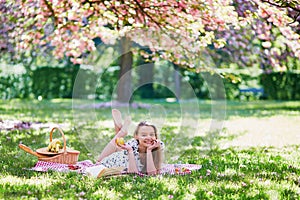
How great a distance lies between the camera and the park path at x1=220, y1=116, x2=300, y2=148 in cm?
716

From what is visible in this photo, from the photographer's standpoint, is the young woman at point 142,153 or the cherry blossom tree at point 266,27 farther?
the cherry blossom tree at point 266,27

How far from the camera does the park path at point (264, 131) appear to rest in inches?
282

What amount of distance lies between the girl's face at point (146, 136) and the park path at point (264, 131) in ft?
7.67

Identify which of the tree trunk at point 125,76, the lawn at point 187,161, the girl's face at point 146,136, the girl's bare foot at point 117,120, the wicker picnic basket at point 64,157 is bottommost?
the lawn at point 187,161

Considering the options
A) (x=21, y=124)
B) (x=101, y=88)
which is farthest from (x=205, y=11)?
(x=101, y=88)

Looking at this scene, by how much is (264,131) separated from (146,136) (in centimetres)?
452

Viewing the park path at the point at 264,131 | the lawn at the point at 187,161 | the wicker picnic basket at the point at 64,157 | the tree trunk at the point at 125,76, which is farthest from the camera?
the tree trunk at the point at 125,76

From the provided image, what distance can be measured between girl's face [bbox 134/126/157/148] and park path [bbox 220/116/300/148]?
234 cm

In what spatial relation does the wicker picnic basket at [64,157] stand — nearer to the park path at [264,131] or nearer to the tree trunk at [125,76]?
the park path at [264,131]

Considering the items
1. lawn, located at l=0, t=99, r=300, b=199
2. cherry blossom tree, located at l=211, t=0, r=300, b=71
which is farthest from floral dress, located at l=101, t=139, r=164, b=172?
cherry blossom tree, located at l=211, t=0, r=300, b=71

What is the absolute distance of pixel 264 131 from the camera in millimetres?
8641

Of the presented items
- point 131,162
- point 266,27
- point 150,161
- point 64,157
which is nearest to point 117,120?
point 64,157

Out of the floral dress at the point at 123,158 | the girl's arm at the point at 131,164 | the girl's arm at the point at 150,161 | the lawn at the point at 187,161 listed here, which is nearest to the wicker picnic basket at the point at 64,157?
the lawn at the point at 187,161

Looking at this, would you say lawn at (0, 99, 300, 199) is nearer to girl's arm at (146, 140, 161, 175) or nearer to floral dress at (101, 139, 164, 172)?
girl's arm at (146, 140, 161, 175)
